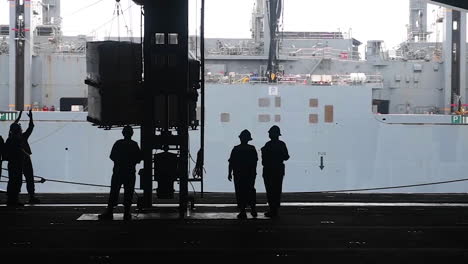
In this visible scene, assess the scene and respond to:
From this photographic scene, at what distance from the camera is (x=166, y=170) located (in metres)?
10.6

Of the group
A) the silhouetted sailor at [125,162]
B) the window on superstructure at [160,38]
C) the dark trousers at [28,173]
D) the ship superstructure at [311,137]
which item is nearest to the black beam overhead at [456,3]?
the window on superstructure at [160,38]

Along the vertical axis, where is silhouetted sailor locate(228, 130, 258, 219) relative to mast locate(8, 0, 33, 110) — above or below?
below

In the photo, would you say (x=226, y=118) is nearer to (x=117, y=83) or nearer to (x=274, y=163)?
(x=117, y=83)

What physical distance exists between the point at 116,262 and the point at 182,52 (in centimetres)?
457

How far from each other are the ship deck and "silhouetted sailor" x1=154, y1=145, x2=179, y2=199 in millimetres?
349

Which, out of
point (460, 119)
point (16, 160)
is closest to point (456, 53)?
point (460, 119)

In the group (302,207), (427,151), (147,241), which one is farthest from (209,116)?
(147,241)

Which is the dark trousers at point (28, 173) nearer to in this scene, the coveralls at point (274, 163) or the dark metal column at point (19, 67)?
the coveralls at point (274, 163)

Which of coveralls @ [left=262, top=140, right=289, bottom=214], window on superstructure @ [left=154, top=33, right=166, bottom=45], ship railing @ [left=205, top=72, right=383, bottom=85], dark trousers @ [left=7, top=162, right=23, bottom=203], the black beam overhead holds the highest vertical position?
the black beam overhead

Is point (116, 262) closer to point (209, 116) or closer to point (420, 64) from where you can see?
point (209, 116)

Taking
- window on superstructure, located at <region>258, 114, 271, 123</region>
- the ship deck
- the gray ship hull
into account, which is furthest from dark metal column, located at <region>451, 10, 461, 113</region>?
the ship deck

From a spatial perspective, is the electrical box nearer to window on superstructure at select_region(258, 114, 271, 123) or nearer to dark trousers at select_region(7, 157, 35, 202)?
dark trousers at select_region(7, 157, 35, 202)

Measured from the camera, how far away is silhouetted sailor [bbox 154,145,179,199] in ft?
34.5

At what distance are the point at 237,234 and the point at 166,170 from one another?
2473mm
